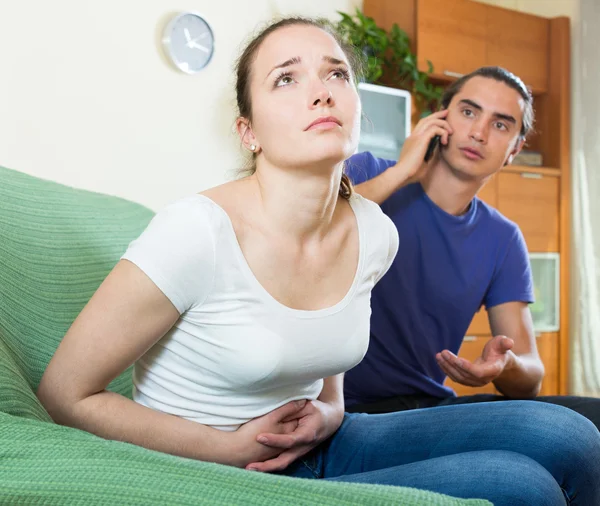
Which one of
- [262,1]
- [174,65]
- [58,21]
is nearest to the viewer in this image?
[58,21]

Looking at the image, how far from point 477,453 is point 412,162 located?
3.26 feet

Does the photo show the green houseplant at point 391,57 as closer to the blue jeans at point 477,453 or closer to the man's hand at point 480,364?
the man's hand at point 480,364

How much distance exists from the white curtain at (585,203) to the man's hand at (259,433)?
3.75 meters

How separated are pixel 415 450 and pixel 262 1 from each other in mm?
2963

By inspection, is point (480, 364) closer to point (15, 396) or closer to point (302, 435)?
point (302, 435)

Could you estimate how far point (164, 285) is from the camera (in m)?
0.93

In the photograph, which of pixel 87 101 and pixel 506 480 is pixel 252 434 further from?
pixel 87 101

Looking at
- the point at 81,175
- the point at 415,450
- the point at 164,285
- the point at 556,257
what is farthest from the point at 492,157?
the point at 556,257

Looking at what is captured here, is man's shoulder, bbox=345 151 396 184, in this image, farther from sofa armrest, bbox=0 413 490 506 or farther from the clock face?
the clock face

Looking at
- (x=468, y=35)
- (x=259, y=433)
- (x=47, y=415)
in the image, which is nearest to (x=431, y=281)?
(x=259, y=433)

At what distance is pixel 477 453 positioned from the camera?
93 centimetres

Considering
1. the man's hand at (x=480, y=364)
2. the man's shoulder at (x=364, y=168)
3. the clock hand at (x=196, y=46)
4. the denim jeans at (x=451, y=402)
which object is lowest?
the denim jeans at (x=451, y=402)

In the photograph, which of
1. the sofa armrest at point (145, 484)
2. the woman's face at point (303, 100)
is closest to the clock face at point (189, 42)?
the woman's face at point (303, 100)

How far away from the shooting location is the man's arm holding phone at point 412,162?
1.76 meters
